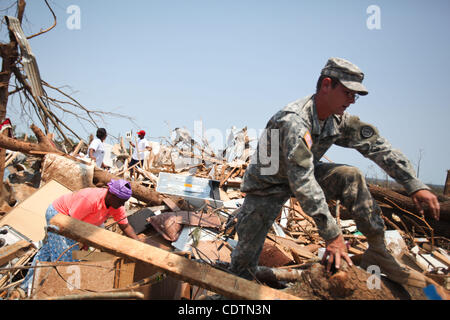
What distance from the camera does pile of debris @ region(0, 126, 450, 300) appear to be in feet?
5.90

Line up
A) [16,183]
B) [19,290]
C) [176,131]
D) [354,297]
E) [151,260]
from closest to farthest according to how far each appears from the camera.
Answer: [354,297]
[151,260]
[19,290]
[16,183]
[176,131]

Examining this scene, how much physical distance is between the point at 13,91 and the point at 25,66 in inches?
26.9

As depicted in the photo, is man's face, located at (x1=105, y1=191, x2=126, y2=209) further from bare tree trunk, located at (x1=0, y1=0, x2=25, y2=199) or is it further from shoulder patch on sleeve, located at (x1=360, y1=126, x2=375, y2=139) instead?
bare tree trunk, located at (x1=0, y1=0, x2=25, y2=199)

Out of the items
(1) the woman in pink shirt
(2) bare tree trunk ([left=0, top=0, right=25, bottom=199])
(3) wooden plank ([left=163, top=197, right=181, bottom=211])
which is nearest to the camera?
(1) the woman in pink shirt

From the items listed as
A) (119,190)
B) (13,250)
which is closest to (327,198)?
(119,190)

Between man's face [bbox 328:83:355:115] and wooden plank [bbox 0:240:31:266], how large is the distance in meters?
3.63

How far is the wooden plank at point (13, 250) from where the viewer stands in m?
3.16

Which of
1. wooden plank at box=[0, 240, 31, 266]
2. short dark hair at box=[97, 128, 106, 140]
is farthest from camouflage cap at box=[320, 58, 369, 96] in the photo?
short dark hair at box=[97, 128, 106, 140]

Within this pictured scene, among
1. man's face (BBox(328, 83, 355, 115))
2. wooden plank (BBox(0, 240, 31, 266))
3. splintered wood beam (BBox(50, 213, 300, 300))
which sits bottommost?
wooden plank (BBox(0, 240, 31, 266))
